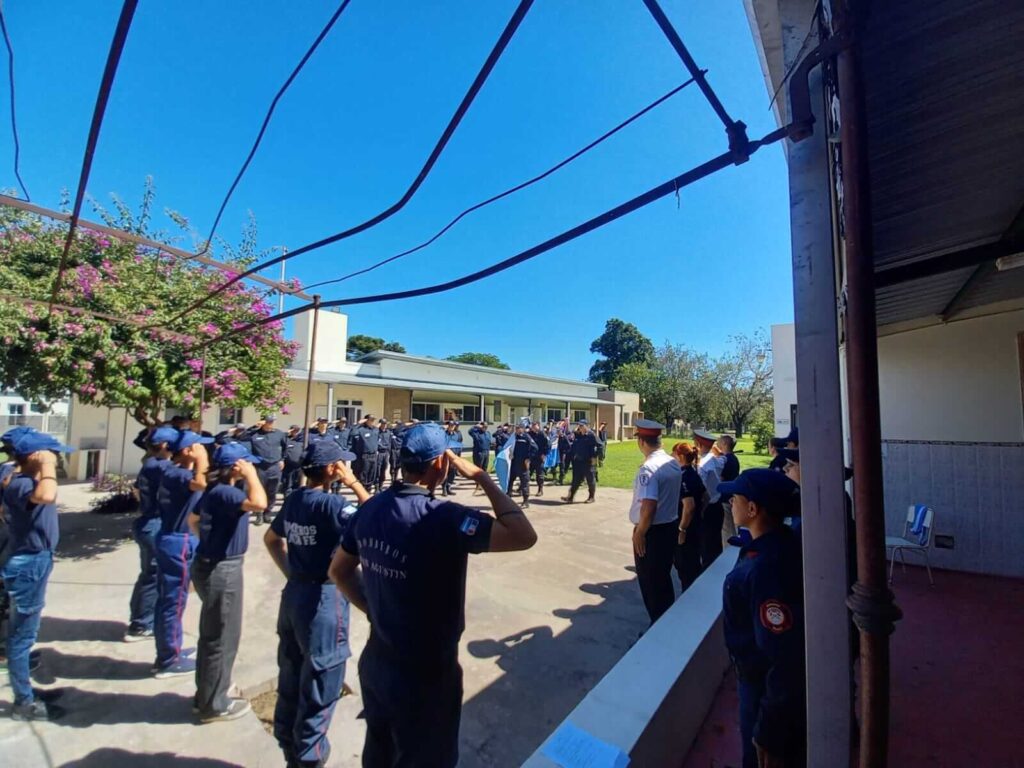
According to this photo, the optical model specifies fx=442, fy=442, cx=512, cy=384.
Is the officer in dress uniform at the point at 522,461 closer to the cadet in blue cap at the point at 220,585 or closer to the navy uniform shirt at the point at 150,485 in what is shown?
the navy uniform shirt at the point at 150,485

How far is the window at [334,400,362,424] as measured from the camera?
17.5 meters

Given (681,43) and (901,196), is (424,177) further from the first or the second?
(901,196)

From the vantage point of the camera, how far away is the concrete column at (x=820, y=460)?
1537 mm

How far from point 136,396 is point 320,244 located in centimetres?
549

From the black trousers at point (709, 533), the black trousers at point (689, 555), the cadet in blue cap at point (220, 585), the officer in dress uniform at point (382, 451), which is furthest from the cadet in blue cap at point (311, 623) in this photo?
the officer in dress uniform at point (382, 451)

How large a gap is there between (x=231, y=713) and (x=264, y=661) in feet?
2.65

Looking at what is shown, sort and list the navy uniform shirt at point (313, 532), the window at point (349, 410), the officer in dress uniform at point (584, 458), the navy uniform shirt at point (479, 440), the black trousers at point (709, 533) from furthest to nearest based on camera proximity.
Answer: the window at point (349, 410)
the navy uniform shirt at point (479, 440)
the officer in dress uniform at point (584, 458)
the black trousers at point (709, 533)
the navy uniform shirt at point (313, 532)

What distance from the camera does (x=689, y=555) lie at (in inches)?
188

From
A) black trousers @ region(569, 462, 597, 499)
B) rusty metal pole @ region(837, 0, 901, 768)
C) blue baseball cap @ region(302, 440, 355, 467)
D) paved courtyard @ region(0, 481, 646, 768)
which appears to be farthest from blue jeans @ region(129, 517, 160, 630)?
black trousers @ region(569, 462, 597, 499)

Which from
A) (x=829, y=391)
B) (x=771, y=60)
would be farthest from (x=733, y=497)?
(x=771, y=60)

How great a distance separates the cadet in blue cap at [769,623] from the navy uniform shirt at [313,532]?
2.10 m

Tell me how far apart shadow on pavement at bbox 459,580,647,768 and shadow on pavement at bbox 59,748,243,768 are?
1.52m

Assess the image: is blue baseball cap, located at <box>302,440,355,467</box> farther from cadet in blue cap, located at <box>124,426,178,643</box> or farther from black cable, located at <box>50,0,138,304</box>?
cadet in blue cap, located at <box>124,426,178,643</box>

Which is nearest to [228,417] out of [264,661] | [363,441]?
[363,441]
